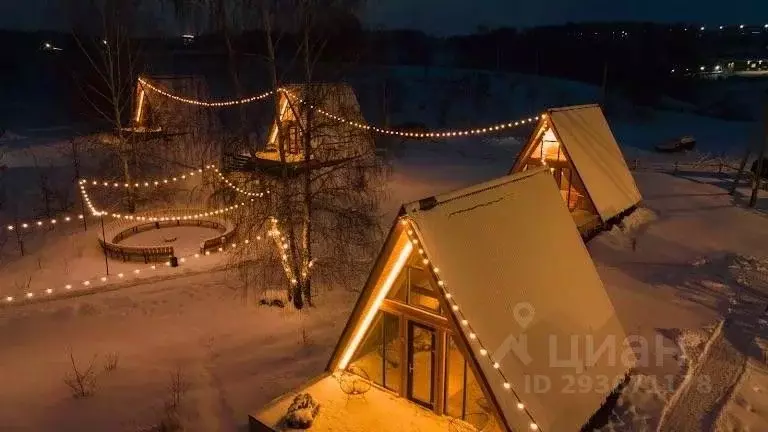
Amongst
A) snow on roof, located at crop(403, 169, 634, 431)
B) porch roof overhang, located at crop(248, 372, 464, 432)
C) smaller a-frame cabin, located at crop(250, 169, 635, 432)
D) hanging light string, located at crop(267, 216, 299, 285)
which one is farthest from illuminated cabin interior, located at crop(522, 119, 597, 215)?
porch roof overhang, located at crop(248, 372, 464, 432)

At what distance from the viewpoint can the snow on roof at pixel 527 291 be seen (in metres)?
7.16

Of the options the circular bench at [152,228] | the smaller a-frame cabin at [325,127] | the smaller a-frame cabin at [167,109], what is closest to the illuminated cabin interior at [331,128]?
the smaller a-frame cabin at [325,127]

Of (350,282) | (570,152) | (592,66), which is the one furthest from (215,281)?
(592,66)

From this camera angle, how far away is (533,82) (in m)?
59.0

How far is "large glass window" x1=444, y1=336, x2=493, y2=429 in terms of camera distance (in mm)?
7750

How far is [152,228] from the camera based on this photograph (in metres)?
19.9

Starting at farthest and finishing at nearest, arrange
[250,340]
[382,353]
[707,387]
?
[250,340] → [707,387] → [382,353]

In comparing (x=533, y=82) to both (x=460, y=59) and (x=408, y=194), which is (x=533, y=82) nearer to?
(x=460, y=59)

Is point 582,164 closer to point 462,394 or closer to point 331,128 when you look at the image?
point 331,128

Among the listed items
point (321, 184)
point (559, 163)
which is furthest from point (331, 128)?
point (559, 163)

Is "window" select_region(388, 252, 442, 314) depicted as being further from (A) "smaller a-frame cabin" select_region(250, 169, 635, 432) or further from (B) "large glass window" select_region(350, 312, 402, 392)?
(B) "large glass window" select_region(350, 312, 402, 392)

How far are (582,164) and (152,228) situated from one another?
47.1 ft

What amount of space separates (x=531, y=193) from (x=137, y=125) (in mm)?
19306

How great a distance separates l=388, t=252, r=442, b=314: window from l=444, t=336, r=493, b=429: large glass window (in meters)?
0.54
